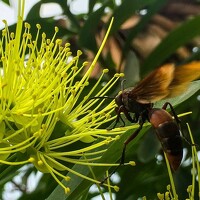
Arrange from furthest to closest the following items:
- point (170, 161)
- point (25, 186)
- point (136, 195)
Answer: point (25, 186) → point (136, 195) → point (170, 161)

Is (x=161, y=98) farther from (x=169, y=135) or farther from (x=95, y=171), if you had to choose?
(x=95, y=171)

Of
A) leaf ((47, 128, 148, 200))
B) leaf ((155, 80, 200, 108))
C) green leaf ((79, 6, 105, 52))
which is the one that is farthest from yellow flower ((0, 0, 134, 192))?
green leaf ((79, 6, 105, 52))

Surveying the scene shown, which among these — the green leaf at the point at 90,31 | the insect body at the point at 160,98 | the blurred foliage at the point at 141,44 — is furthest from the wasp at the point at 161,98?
the green leaf at the point at 90,31

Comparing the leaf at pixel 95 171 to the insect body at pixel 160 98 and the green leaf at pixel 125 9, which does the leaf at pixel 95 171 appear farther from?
the green leaf at pixel 125 9

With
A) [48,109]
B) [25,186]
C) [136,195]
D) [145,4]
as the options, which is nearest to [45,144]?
[48,109]

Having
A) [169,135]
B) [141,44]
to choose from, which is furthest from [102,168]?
[141,44]

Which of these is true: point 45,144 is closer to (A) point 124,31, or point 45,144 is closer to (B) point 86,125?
(B) point 86,125
